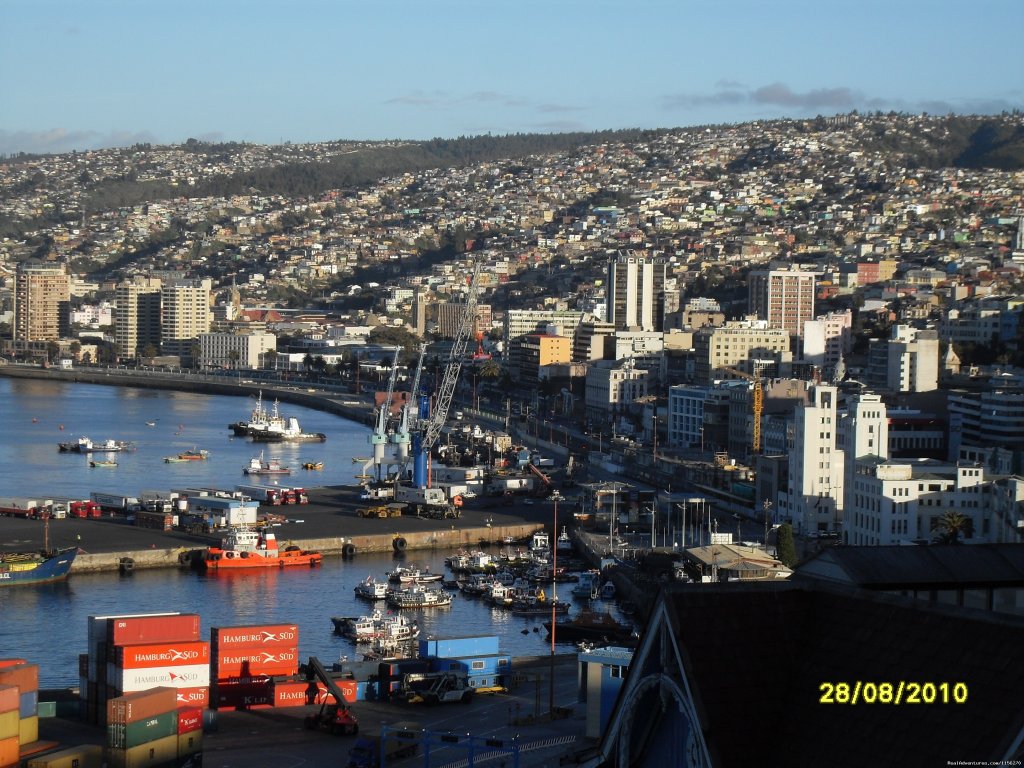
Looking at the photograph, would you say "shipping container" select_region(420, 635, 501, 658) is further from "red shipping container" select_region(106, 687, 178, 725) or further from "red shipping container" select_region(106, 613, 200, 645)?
"red shipping container" select_region(106, 687, 178, 725)

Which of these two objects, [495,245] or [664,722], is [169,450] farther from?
[495,245]

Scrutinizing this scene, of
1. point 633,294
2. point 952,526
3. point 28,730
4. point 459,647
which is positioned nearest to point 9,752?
point 28,730

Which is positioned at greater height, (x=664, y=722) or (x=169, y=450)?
(x=664, y=722)

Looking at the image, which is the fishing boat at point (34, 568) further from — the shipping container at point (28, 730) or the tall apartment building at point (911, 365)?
the tall apartment building at point (911, 365)

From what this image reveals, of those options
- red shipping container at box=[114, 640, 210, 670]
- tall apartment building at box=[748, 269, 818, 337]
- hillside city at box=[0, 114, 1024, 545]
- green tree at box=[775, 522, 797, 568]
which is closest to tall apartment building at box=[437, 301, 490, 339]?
hillside city at box=[0, 114, 1024, 545]

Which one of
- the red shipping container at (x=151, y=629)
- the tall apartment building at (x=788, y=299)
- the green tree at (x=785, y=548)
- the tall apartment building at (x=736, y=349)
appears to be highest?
the tall apartment building at (x=788, y=299)

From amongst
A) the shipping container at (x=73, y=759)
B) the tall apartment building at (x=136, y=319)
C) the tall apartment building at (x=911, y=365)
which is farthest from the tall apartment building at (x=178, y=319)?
the shipping container at (x=73, y=759)

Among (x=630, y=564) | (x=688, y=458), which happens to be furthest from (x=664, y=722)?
(x=688, y=458)

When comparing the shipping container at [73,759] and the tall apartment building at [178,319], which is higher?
the tall apartment building at [178,319]
